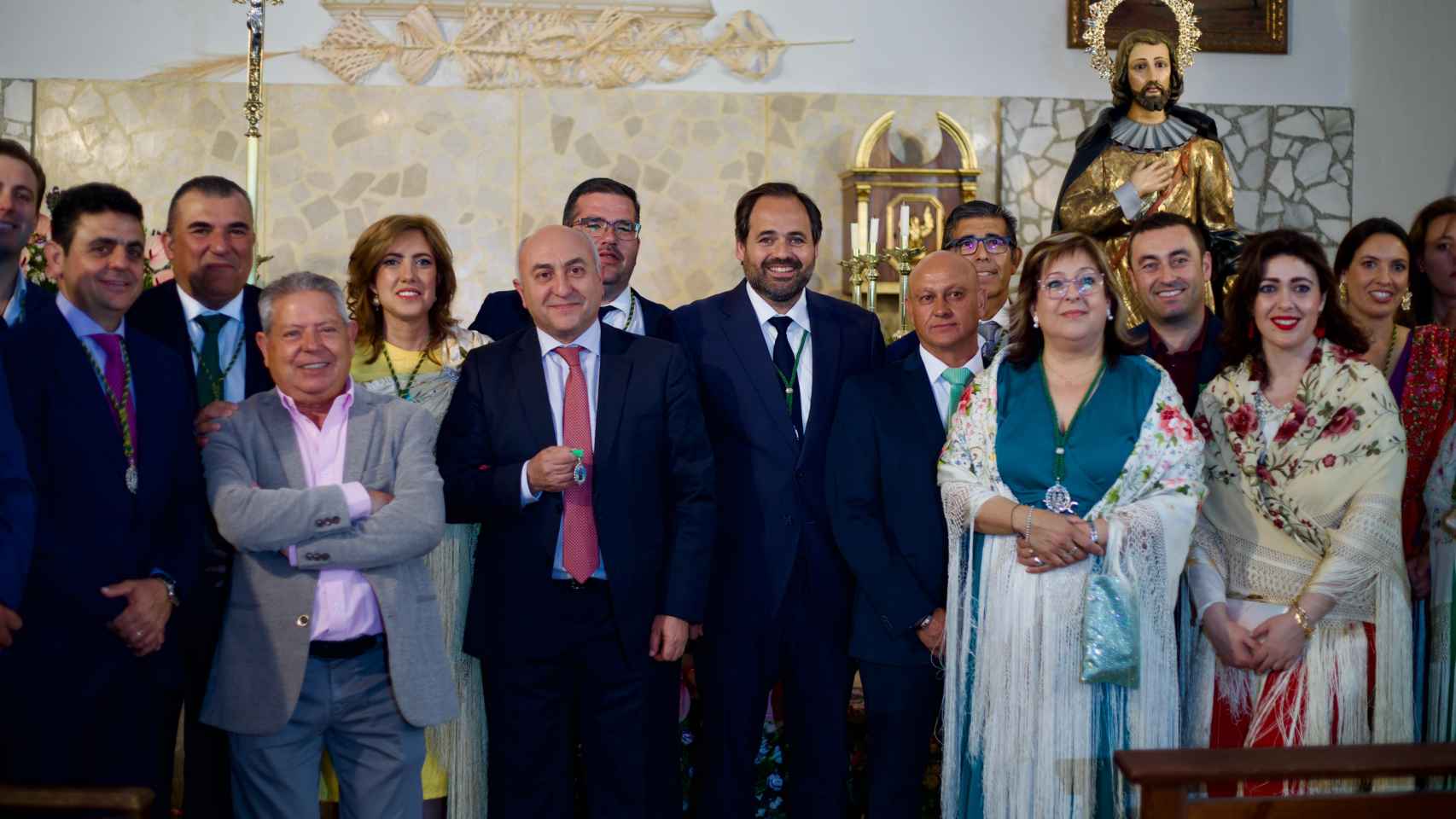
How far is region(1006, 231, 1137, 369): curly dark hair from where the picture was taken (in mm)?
3250

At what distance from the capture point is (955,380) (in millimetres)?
3607

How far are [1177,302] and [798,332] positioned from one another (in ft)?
3.33

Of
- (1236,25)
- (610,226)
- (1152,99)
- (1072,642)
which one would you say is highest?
(1236,25)

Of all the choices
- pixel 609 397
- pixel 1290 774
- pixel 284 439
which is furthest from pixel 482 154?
pixel 1290 774

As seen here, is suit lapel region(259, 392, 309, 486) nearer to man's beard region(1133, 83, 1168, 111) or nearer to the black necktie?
the black necktie

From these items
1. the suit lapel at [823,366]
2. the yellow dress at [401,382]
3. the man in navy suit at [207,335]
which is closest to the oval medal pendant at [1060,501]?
the suit lapel at [823,366]

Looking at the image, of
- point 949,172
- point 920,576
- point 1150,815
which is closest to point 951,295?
point 920,576

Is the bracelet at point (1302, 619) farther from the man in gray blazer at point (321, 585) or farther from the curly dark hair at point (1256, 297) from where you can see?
the man in gray blazer at point (321, 585)

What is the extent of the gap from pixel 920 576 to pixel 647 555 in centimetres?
70

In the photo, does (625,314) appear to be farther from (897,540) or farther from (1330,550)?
(1330,550)

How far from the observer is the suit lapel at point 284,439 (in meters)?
2.98

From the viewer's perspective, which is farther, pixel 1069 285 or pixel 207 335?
pixel 207 335

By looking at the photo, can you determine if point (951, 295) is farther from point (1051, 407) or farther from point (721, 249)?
point (721, 249)

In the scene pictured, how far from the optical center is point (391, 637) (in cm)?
293
